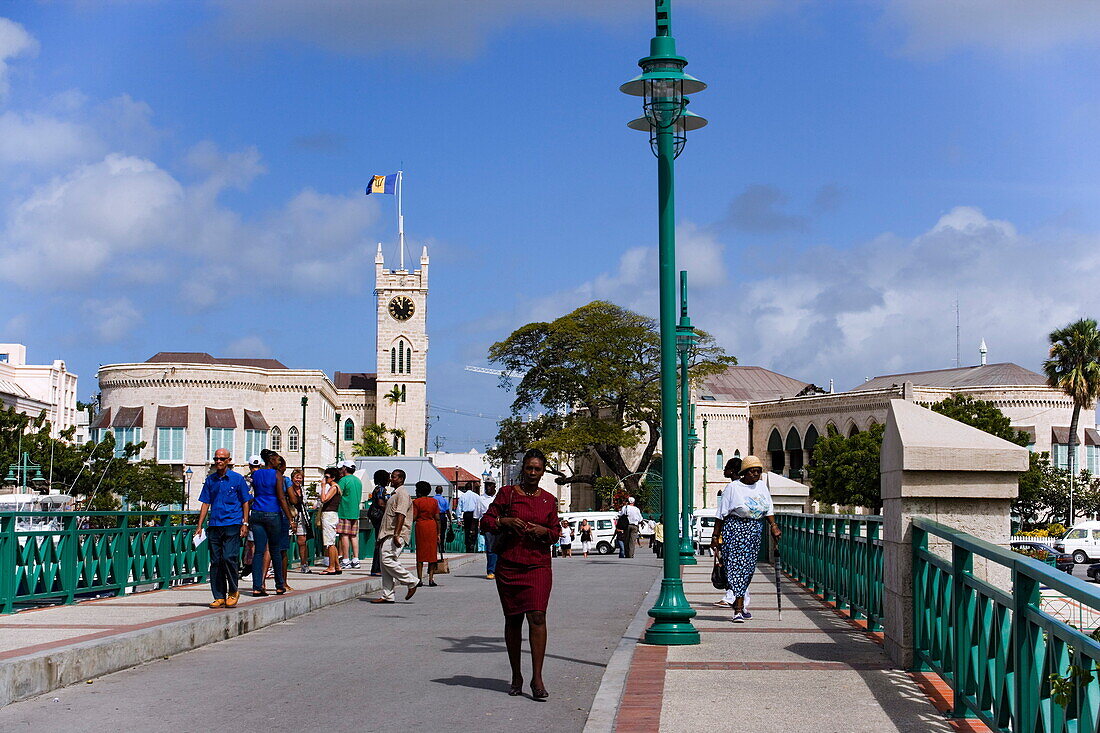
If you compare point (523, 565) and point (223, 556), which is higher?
point (523, 565)

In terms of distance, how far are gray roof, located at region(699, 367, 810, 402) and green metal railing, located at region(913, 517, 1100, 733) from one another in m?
110

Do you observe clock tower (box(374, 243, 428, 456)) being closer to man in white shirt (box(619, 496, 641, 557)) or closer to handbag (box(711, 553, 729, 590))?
man in white shirt (box(619, 496, 641, 557))

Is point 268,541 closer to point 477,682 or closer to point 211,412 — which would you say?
point 477,682

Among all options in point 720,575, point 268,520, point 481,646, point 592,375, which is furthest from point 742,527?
point 592,375

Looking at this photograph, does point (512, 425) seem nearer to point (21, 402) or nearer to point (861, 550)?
point (21, 402)

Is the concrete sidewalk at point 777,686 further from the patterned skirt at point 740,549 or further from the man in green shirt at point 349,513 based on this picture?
the man in green shirt at point 349,513

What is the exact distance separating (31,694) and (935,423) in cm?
627

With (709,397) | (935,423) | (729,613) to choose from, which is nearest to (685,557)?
(729,613)

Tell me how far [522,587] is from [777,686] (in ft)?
5.83

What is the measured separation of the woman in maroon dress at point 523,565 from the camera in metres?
8.41

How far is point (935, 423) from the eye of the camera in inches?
334

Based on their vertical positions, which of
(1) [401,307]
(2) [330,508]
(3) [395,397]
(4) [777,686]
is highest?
(1) [401,307]

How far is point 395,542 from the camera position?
16.3 m

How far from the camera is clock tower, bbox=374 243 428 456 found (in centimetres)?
12494
